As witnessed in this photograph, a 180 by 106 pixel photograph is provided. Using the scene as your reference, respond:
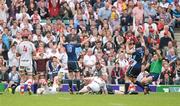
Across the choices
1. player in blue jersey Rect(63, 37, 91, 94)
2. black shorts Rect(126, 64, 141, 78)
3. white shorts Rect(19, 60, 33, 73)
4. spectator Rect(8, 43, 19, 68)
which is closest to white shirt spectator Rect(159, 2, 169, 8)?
player in blue jersey Rect(63, 37, 91, 94)

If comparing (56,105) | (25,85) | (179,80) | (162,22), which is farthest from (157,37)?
(56,105)

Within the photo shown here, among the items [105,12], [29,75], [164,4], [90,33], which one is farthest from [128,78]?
[164,4]

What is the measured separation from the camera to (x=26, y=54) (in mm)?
25375

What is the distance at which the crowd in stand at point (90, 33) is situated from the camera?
25922 millimetres

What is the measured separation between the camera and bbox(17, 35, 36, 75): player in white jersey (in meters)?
25.3

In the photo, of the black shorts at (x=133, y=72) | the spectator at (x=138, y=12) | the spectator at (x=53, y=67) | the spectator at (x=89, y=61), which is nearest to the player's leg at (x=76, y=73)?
the spectator at (x=89, y=61)

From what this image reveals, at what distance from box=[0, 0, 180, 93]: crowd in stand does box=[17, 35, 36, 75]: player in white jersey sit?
0.24 metres

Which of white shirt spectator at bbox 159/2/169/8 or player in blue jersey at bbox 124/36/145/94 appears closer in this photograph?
player in blue jersey at bbox 124/36/145/94

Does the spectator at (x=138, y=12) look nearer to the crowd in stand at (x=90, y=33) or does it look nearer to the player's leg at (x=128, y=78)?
the crowd in stand at (x=90, y=33)

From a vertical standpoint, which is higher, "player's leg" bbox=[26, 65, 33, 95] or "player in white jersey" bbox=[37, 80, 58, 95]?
"player's leg" bbox=[26, 65, 33, 95]

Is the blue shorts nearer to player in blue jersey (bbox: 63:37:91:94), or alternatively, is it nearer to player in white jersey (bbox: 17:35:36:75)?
player in blue jersey (bbox: 63:37:91:94)

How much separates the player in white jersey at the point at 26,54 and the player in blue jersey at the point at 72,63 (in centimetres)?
165

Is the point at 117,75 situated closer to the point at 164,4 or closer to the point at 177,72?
the point at 177,72

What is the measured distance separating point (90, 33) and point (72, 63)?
98.7 inches
